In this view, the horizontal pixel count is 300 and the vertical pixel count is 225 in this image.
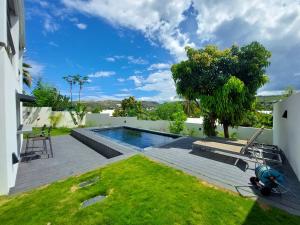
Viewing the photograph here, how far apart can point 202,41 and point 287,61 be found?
9.52m

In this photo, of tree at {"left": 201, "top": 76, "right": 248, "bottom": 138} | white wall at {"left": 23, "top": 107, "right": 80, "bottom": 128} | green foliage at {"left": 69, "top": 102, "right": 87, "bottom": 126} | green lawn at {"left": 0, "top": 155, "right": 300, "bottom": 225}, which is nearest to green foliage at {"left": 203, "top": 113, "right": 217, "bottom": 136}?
tree at {"left": 201, "top": 76, "right": 248, "bottom": 138}

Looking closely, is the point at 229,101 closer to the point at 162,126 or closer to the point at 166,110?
the point at 162,126

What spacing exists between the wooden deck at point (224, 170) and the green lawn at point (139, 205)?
40 centimetres

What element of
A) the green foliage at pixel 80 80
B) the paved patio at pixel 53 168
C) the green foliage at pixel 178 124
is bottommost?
the paved patio at pixel 53 168

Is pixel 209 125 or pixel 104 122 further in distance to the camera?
pixel 104 122

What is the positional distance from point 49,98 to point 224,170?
866 inches

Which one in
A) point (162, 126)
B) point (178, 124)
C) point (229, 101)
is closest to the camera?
point (229, 101)

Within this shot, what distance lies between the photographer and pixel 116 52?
27016 millimetres

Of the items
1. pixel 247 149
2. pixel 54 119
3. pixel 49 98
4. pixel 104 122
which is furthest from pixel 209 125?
pixel 49 98

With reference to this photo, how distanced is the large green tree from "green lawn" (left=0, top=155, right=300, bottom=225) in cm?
609

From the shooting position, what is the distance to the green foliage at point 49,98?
2067cm

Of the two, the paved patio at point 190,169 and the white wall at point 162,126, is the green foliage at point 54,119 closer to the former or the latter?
the white wall at point 162,126

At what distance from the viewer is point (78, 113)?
2150 cm

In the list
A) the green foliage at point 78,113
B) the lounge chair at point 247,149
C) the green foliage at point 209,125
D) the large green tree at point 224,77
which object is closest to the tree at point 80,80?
the green foliage at point 78,113
